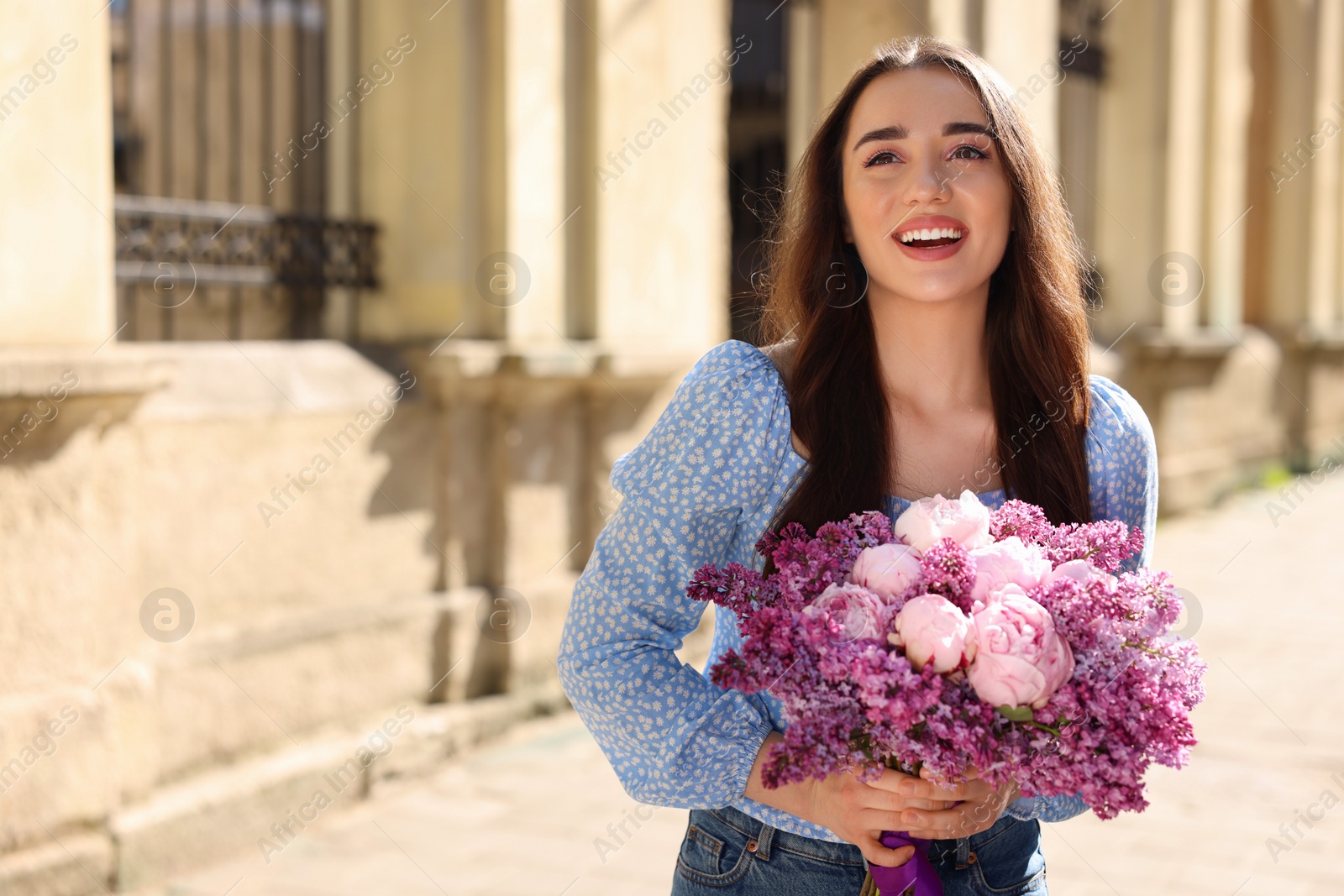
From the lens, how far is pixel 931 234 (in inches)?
78.2

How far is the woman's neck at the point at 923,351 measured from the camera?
2.06 meters

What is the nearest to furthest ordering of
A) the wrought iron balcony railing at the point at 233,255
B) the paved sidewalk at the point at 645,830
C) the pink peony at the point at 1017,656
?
the pink peony at the point at 1017,656 < the paved sidewalk at the point at 645,830 < the wrought iron balcony railing at the point at 233,255

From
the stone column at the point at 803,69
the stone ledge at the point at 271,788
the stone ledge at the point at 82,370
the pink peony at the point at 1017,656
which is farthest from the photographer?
the stone column at the point at 803,69

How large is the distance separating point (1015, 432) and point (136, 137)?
18.4 ft

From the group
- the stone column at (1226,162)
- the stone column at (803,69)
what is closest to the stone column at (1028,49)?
the stone column at (803,69)

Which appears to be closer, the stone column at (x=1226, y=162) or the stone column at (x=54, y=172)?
the stone column at (x=54, y=172)

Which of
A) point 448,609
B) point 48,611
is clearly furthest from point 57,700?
point 448,609

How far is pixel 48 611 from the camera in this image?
Result: 3766 millimetres

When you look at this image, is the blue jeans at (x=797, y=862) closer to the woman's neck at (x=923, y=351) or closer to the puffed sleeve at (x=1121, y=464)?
the puffed sleeve at (x=1121, y=464)

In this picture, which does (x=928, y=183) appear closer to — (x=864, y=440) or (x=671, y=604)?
(x=864, y=440)

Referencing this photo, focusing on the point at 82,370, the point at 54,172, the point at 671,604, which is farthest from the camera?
the point at 54,172

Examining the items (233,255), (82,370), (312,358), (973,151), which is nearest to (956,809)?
(973,151)

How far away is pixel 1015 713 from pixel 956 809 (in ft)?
0.71

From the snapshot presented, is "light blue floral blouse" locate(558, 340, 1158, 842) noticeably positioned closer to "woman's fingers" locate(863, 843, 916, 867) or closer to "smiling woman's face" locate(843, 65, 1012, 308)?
"woman's fingers" locate(863, 843, 916, 867)
